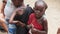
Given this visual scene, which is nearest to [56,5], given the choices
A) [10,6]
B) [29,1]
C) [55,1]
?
[55,1]

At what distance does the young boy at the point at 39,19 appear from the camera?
1.59m

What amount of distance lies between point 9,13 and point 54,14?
70.2 inches

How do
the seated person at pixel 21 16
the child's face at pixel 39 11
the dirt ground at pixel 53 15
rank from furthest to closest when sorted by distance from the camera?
the dirt ground at pixel 53 15, the seated person at pixel 21 16, the child's face at pixel 39 11

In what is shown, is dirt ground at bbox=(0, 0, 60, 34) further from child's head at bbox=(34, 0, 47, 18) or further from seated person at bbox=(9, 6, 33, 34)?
child's head at bbox=(34, 0, 47, 18)

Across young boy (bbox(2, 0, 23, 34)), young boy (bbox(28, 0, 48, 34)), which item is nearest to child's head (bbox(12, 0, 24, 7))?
young boy (bbox(2, 0, 23, 34))

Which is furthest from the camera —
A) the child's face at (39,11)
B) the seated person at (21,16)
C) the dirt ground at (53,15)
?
the dirt ground at (53,15)

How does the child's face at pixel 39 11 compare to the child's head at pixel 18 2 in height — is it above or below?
below

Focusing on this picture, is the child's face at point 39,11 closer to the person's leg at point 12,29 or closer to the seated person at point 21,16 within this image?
the seated person at point 21,16

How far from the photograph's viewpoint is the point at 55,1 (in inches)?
159

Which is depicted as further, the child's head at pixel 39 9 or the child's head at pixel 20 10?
the child's head at pixel 20 10

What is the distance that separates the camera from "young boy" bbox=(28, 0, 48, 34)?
5.22 ft

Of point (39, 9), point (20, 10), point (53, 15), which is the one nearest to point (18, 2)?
point (20, 10)

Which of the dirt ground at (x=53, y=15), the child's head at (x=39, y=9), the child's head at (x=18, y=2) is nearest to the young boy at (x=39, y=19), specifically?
the child's head at (x=39, y=9)

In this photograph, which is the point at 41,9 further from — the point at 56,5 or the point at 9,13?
the point at 56,5
